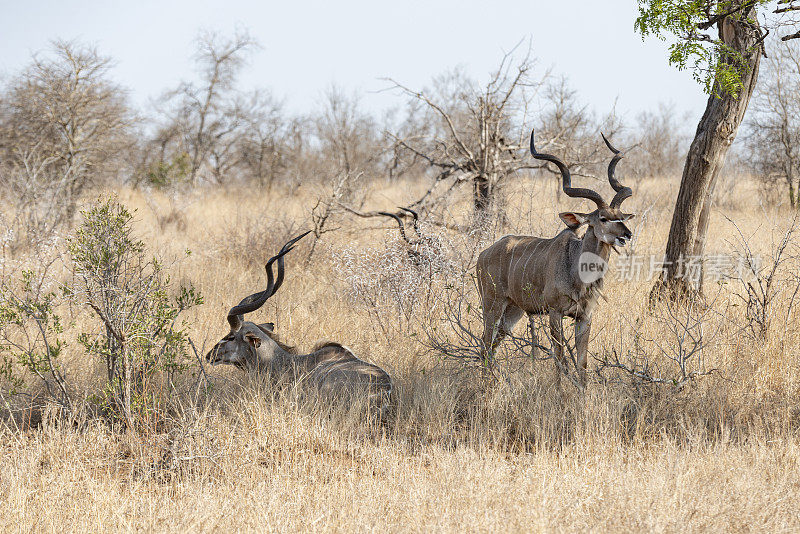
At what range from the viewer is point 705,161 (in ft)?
23.9

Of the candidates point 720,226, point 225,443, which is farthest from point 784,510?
point 720,226

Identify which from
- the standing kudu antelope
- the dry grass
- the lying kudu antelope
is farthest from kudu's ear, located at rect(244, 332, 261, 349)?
the standing kudu antelope

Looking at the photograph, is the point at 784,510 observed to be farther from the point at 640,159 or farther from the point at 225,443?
the point at 640,159

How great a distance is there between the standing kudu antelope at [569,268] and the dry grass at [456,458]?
0.39 meters

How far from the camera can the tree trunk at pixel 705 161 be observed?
7.15m

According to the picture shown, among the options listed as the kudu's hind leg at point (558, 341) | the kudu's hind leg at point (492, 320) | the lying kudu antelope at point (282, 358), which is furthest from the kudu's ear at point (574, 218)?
the lying kudu antelope at point (282, 358)

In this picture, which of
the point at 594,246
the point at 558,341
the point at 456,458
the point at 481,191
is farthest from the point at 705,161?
the point at 456,458

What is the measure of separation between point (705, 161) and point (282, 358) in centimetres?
460

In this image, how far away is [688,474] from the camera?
13.2 ft

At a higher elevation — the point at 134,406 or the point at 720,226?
the point at 720,226

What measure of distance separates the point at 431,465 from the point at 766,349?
10.1ft

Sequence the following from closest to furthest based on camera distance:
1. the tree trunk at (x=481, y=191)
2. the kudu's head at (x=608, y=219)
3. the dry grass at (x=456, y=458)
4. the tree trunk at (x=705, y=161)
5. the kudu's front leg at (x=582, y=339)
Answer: the dry grass at (x=456, y=458) → the kudu's head at (x=608, y=219) → the kudu's front leg at (x=582, y=339) → the tree trunk at (x=705, y=161) → the tree trunk at (x=481, y=191)

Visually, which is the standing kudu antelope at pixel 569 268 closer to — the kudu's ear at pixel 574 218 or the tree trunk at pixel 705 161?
the kudu's ear at pixel 574 218

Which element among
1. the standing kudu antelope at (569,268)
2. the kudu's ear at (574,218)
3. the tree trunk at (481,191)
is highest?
the tree trunk at (481,191)
